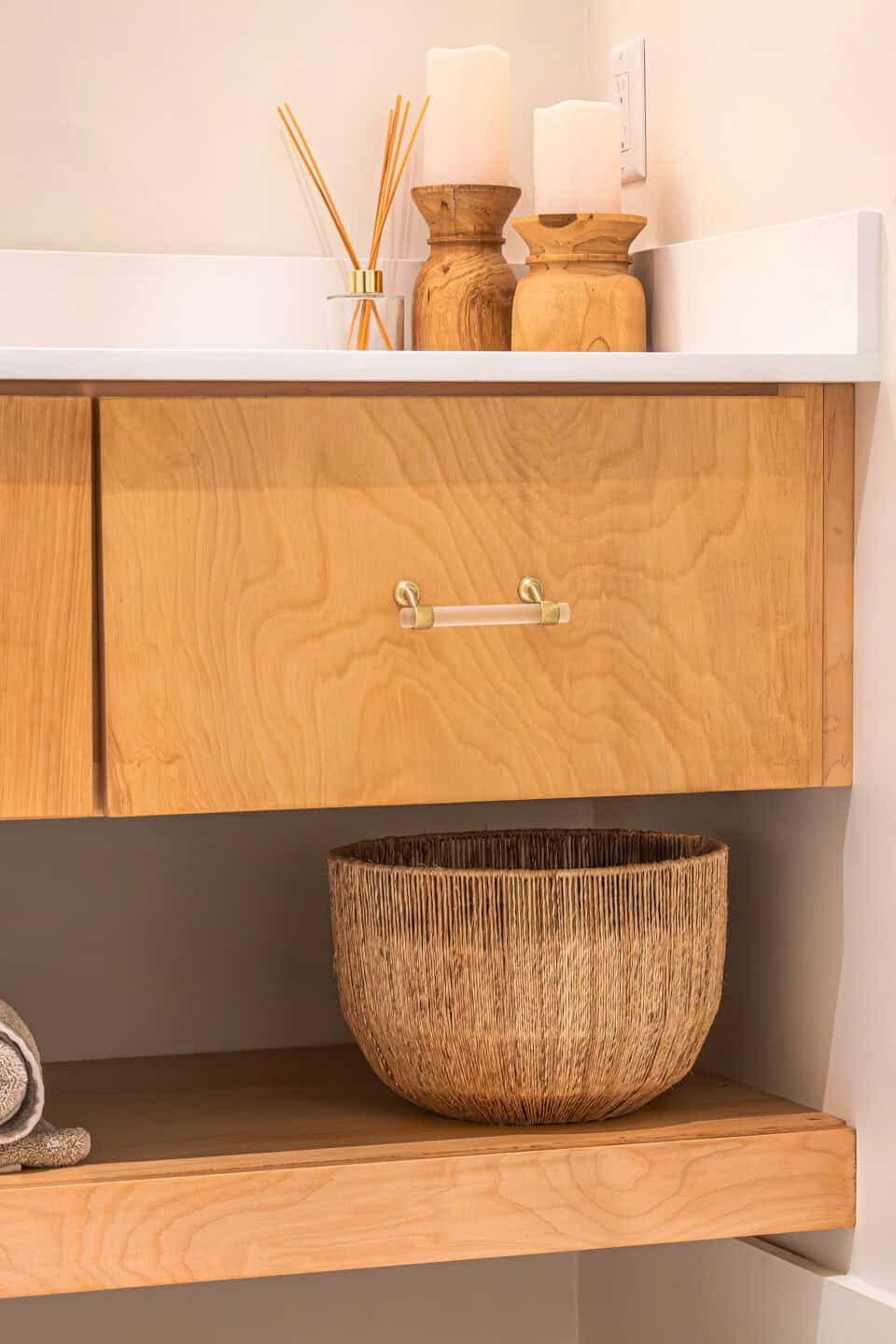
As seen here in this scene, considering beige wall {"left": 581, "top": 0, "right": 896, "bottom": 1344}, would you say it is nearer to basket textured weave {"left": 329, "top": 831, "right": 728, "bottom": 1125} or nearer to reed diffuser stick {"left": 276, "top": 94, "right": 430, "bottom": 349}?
basket textured weave {"left": 329, "top": 831, "right": 728, "bottom": 1125}

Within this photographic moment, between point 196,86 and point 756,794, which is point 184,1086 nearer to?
point 756,794

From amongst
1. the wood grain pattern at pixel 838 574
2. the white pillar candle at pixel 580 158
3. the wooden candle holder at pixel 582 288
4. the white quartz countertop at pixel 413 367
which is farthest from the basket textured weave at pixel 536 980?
the white pillar candle at pixel 580 158

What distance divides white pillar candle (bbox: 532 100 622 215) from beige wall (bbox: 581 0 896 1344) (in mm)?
67

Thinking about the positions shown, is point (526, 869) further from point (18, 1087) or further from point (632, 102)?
point (632, 102)

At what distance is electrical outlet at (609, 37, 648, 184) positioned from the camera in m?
1.46

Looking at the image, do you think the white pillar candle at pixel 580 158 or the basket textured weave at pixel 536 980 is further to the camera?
the white pillar candle at pixel 580 158

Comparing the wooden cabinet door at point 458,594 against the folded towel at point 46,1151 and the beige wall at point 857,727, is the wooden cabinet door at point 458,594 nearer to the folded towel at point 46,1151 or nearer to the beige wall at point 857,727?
the beige wall at point 857,727

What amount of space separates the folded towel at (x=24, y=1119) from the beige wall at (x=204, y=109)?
0.74 metres

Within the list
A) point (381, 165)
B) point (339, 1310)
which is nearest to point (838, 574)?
point (381, 165)

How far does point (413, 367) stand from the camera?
1079 millimetres

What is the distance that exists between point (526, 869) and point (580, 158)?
58cm

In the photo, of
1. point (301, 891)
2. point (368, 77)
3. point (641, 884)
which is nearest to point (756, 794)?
point (641, 884)

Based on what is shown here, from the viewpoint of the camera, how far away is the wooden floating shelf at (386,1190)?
1.06 meters

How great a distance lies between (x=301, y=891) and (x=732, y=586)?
21.7 inches
